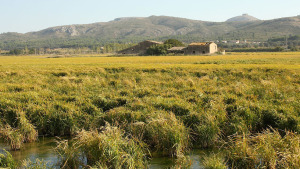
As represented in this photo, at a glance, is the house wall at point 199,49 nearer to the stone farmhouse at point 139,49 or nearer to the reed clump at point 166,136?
the stone farmhouse at point 139,49

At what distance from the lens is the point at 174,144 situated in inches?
454

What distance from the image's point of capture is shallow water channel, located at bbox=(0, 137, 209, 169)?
438 inches

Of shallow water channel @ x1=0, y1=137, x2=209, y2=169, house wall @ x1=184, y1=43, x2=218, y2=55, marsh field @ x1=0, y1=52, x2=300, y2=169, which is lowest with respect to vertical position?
shallow water channel @ x1=0, y1=137, x2=209, y2=169

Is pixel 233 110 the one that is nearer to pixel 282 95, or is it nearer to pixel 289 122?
pixel 289 122

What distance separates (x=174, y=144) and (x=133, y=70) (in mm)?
21775

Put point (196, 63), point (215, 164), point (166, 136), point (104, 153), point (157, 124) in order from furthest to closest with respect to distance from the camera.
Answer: point (196, 63) → point (157, 124) → point (166, 136) → point (104, 153) → point (215, 164)

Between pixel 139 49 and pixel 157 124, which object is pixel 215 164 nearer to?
pixel 157 124

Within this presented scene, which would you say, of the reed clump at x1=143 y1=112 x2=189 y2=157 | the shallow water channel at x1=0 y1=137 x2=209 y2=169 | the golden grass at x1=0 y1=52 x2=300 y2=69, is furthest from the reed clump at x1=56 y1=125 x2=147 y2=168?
the golden grass at x1=0 y1=52 x2=300 y2=69

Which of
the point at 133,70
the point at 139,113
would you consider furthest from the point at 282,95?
the point at 133,70

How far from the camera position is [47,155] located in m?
12.2

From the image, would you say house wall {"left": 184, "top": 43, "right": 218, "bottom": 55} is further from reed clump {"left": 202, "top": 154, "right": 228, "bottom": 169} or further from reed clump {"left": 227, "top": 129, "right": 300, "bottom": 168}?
reed clump {"left": 202, "top": 154, "right": 228, "bottom": 169}

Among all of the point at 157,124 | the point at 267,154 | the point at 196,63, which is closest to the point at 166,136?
the point at 157,124

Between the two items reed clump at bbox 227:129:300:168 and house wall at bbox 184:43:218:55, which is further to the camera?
house wall at bbox 184:43:218:55

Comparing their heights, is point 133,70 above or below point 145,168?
above
